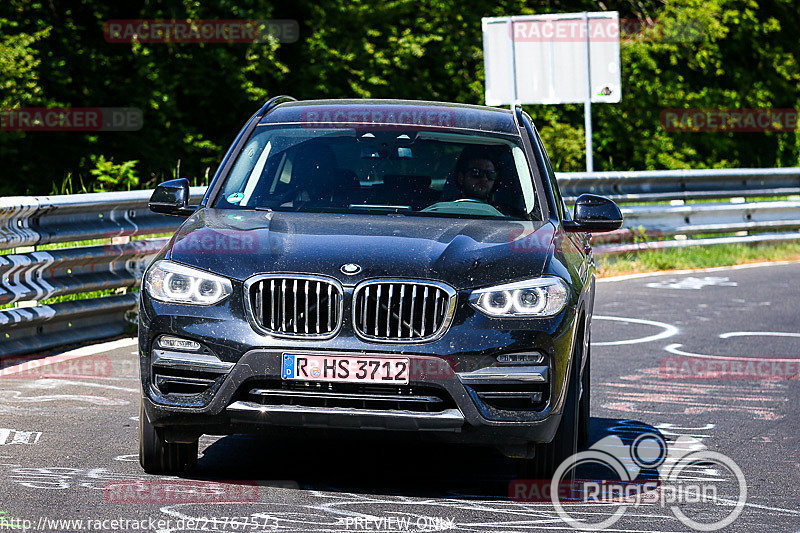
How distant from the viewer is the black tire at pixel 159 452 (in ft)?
19.6

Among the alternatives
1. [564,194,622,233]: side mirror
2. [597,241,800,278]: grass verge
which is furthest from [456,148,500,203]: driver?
[597,241,800,278]: grass verge

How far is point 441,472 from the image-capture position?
643 cm

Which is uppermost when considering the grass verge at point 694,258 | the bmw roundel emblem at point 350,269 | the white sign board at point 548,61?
the bmw roundel emblem at point 350,269

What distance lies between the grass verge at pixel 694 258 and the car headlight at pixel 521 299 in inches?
458

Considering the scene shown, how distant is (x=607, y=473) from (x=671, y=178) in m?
13.3

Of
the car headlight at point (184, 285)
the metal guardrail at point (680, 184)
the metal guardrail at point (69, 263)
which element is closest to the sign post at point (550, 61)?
the metal guardrail at point (680, 184)

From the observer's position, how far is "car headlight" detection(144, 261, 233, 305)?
18.5 ft

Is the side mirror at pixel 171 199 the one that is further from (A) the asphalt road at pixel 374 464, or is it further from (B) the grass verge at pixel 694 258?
(B) the grass verge at pixel 694 258

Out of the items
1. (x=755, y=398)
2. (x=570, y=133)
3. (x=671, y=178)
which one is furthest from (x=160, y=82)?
(x=755, y=398)

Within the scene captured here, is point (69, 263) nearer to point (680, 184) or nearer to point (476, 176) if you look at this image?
point (476, 176)

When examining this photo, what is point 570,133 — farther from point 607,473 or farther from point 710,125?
→ point 607,473

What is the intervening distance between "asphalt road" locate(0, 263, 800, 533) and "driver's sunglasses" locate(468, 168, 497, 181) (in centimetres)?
135

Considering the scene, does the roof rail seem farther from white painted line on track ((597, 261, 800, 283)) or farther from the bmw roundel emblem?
white painted line on track ((597, 261, 800, 283))

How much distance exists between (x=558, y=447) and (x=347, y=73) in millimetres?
26239
